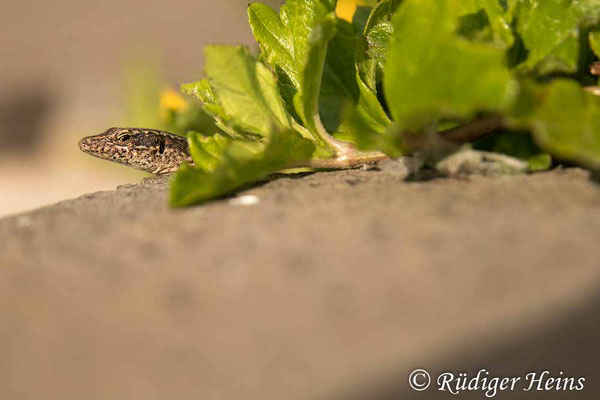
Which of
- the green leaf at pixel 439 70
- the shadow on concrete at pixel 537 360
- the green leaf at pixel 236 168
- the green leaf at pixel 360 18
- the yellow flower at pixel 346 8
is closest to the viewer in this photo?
the shadow on concrete at pixel 537 360

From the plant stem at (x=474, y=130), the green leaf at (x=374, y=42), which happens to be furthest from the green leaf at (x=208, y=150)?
the plant stem at (x=474, y=130)

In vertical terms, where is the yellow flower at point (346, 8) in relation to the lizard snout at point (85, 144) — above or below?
above

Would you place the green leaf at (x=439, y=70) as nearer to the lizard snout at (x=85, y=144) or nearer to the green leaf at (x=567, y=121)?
the green leaf at (x=567, y=121)

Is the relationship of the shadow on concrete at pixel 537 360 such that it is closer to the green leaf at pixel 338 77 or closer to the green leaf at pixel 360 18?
the green leaf at pixel 338 77

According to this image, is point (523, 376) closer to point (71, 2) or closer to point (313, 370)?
point (313, 370)

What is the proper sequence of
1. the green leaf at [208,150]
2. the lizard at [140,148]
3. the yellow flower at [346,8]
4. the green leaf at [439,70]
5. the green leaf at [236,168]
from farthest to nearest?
the lizard at [140,148], the yellow flower at [346,8], the green leaf at [208,150], the green leaf at [236,168], the green leaf at [439,70]

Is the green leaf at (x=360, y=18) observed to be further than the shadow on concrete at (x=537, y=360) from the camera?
Yes

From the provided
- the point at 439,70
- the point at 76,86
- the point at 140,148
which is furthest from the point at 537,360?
the point at 76,86

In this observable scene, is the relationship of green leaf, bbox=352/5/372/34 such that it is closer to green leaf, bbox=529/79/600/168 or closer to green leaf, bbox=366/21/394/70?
green leaf, bbox=366/21/394/70

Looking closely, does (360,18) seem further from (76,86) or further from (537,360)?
(76,86)
